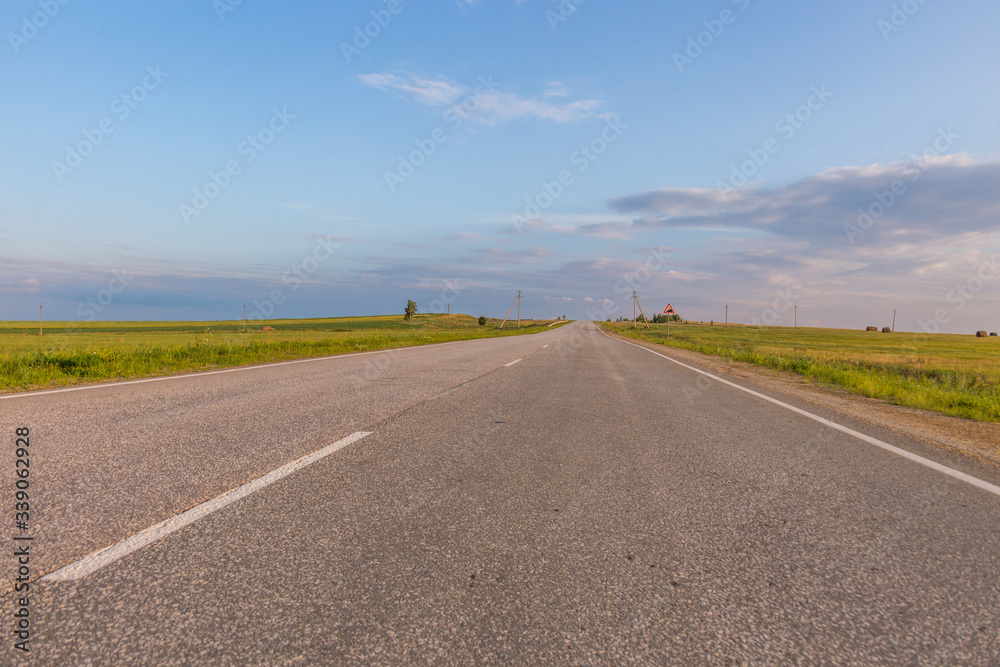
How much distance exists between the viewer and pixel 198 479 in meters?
3.56

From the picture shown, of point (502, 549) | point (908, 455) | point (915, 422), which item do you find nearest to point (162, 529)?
point (502, 549)

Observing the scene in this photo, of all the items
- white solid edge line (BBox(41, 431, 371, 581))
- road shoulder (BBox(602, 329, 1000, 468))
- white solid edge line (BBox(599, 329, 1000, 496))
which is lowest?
road shoulder (BBox(602, 329, 1000, 468))

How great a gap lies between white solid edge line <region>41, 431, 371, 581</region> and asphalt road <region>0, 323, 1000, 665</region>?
0.05 metres

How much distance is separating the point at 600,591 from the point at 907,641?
1138mm

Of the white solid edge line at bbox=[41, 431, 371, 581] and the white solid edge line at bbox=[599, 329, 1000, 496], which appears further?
the white solid edge line at bbox=[599, 329, 1000, 496]

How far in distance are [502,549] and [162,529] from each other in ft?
5.92

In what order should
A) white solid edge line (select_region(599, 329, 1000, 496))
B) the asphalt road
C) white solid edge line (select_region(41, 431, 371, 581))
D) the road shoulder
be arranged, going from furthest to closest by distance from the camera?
1. the road shoulder
2. white solid edge line (select_region(599, 329, 1000, 496))
3. white solid edge line (select_region(41, 431, 371, 581))
4. the asphalt road

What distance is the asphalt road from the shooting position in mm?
1873

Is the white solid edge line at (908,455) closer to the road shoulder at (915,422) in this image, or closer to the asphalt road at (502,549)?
the asphalt road at (502,549)

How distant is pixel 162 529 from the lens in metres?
2.71

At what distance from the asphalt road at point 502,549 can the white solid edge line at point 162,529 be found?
5 cm

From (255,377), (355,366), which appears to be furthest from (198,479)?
(355,366)

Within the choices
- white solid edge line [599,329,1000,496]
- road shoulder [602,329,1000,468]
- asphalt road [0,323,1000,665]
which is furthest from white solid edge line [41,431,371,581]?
road shoulder [602,329,1000,468]

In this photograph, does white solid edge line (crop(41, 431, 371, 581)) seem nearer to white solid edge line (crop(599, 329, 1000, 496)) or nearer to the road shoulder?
white solid edge line (crop(599, 329, 1000, 496))
